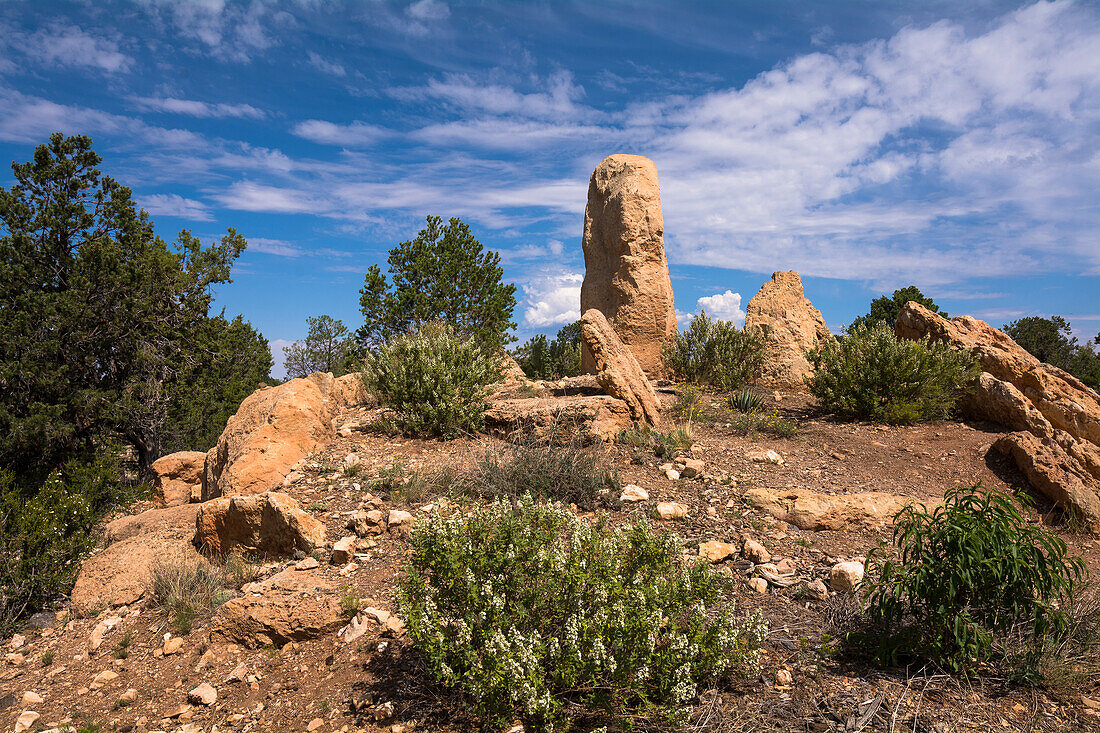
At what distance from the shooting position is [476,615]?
9.45 ft

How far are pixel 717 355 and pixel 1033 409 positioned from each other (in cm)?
470

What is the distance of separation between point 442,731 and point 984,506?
2974 mm

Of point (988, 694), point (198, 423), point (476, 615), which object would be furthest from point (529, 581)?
point (198, 423)

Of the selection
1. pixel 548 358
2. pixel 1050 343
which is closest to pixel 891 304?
pixel 1050 343

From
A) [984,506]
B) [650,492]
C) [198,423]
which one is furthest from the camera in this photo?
[198,423]

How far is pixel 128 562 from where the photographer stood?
5.26m

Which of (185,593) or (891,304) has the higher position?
(891,304)

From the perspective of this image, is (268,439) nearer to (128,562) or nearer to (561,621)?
(128,562)

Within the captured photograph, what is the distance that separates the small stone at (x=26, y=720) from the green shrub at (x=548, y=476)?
10.5 ft

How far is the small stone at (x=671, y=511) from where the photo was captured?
5160 millimetres

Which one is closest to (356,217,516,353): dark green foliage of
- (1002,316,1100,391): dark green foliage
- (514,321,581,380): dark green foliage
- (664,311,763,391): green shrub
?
(514,321,581,380): dark green foliage

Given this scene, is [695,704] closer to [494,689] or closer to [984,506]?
[494,689]

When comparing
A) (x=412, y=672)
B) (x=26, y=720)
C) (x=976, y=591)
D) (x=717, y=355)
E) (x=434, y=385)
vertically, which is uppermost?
(x=717, y=355)

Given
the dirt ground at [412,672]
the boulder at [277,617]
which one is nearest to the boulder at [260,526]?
the dirt ground at [412,672]
